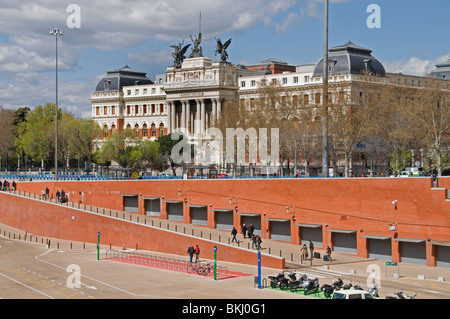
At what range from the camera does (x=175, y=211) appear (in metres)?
67.7

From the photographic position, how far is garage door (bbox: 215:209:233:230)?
206 feet

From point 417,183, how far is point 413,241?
418 cm

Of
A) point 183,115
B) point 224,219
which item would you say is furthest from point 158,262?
point 183,115

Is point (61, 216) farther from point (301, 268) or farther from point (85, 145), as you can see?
point (85, 145)

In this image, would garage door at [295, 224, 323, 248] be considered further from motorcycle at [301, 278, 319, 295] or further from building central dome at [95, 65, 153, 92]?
building central dome at [95, 65, 153, 92]

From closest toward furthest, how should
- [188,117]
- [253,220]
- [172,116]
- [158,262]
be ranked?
1. [158,262]
2. [253,220]
3. [188,117]
4. [172,116]

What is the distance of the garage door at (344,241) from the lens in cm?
5256

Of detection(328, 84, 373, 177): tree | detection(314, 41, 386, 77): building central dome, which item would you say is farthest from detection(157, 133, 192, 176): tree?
detection(328, 84, 373, 177): tree

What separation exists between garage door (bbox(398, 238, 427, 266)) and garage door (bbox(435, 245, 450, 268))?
3.31ft

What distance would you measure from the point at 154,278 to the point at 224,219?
21829 mm

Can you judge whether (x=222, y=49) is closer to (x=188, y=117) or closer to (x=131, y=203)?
(x=188, y=117)

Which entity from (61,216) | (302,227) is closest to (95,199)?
(61,216)

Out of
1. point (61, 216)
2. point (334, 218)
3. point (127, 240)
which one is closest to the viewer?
point (334, 218)
